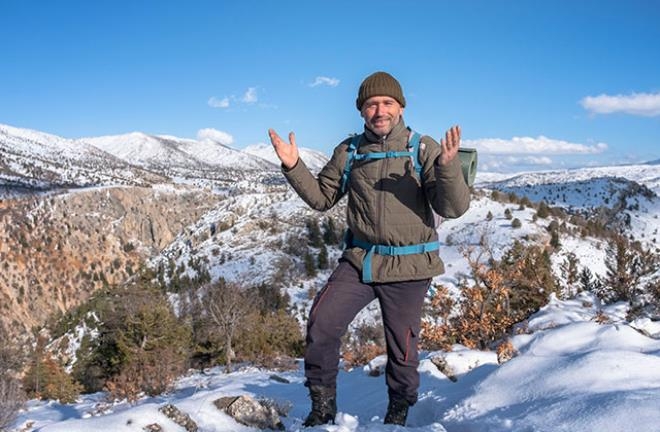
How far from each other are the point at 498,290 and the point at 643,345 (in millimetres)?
3544

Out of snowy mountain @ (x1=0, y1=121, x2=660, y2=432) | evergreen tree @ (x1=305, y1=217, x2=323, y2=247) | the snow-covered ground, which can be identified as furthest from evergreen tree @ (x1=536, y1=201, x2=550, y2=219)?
the snow-covered ground

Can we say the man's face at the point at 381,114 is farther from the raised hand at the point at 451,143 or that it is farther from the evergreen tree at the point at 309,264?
the evergreen tree at the point at 309,264

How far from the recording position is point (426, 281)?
373 cm

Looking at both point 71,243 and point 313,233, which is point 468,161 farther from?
point 71,243

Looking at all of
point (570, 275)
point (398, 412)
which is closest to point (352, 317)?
point (398, 412)

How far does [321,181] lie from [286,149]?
45cm

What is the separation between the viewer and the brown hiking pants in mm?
3590

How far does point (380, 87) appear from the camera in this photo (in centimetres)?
363

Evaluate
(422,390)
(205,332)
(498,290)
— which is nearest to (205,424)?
(422,390)

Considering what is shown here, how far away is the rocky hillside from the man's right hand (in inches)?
3238

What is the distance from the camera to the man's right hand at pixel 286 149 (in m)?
3.63

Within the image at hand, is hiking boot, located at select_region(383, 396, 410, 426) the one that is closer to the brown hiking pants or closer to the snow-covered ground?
the brown hiking pants

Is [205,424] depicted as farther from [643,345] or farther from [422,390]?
[643,345]

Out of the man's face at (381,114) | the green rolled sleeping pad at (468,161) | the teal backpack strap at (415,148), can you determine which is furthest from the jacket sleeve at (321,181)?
the green rolled sleeping pad at (468,161)
